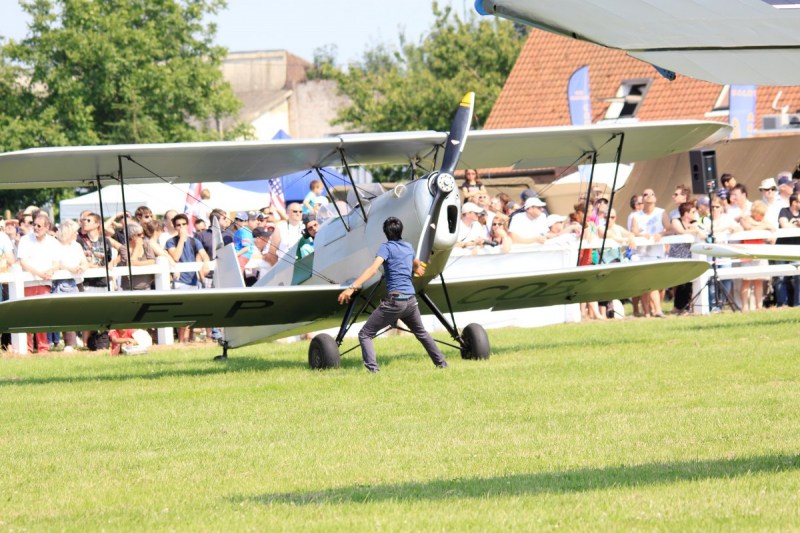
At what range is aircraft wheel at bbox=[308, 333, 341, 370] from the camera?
14797 mm

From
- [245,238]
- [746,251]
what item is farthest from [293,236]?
[746,251]

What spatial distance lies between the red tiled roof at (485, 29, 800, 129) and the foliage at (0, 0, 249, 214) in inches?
735

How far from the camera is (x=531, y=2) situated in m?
5.66

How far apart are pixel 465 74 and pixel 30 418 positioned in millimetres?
53073

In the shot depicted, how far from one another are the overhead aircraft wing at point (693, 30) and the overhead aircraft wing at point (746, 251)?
651cm

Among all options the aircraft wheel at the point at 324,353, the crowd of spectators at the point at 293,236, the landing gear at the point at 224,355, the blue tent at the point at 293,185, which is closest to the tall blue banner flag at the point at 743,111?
the blue tent at the point at 293,185

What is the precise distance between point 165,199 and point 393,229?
57.1 ft

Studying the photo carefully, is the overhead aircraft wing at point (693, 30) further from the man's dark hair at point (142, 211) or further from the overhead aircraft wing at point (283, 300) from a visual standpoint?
the man's dark hair at point (142, 211)

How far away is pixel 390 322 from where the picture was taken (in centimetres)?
1423

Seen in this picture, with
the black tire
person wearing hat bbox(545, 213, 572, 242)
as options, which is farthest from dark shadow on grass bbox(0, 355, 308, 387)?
person wearing hat bbox(545, 213, 572, 242)

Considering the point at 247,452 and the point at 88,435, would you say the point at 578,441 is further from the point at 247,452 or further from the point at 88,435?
the point at 88,435

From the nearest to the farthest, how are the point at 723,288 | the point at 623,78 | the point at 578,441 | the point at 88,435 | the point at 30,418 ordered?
the point at 578,441 → the point at 88,435 → the point at 30,418 → the point at 723,288 → the point at 623,78

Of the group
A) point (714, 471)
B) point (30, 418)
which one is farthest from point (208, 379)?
point (714, 471)

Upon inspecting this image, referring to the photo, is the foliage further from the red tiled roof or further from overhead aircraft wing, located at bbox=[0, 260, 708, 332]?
overhead aircraft wing, located at bbox=[0, 260, 708, 332]
